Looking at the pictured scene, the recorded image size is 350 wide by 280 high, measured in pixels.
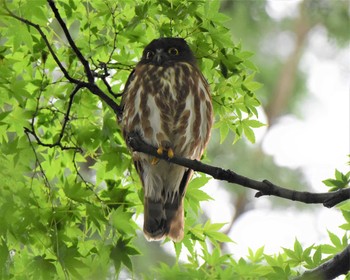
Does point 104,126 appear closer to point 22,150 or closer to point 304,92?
point 22,150

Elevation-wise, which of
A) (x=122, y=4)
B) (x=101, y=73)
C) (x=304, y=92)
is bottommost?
(x=304, y=92)

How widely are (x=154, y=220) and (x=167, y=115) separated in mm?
696

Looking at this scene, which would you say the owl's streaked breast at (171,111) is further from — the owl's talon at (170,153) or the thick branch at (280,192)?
the thick branch at (280,192)

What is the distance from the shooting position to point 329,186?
3791mm

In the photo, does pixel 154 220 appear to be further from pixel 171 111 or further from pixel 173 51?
pixel 173 51

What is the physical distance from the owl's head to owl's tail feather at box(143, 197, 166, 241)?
33.3 inches

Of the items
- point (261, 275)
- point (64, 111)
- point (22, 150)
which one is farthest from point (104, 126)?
point (261, 275)

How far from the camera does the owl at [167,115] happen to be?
4492 mm

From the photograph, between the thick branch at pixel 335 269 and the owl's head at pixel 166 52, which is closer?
the thick branch at pixel 335 269

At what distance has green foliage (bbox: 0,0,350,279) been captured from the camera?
12.8 feet

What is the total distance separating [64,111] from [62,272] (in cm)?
104

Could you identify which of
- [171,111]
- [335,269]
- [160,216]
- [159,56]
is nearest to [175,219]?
[160,216]

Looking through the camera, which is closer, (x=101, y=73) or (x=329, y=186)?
(x=329, y=186)

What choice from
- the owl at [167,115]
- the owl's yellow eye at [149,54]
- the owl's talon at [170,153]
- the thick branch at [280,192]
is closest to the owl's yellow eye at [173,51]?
the owl at [167,115]
